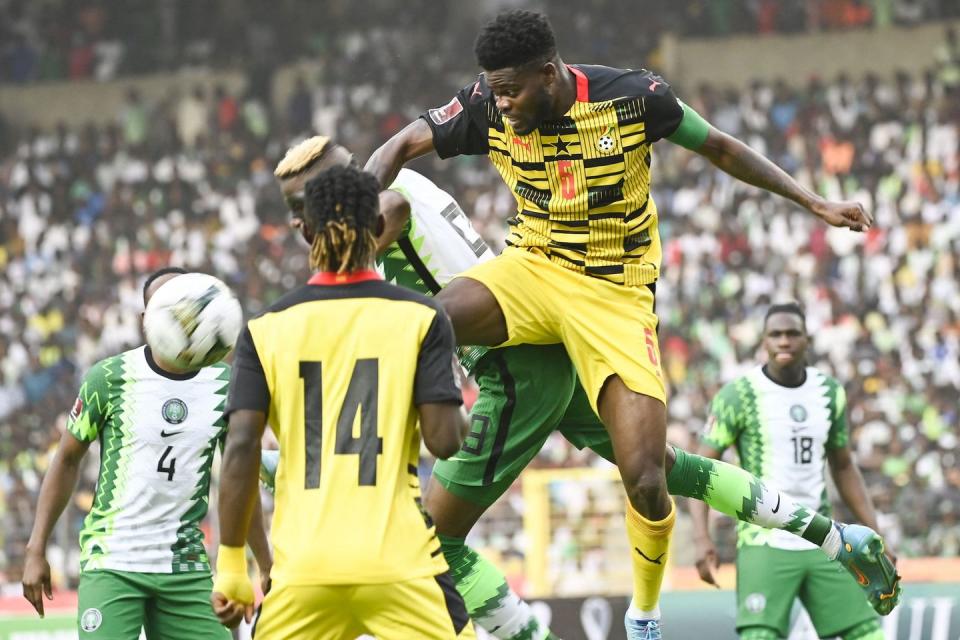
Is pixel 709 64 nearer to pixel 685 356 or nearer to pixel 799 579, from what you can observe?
pixel 685 356

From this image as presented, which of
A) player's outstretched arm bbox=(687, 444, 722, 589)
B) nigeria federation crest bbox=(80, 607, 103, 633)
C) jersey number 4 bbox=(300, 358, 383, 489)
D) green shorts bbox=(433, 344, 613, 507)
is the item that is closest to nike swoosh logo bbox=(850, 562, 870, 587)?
green shorts bbox=(433, 344, 613, 507)

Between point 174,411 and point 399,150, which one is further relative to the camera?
point 174,411

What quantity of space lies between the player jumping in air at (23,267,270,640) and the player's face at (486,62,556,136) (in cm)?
172

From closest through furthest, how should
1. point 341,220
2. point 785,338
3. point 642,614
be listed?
1. point 341,220
2. point 642,614
3. point 785,338

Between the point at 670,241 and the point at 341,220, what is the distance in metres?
15.7

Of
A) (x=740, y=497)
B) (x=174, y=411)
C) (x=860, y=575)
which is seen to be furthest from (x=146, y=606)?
(x=860, y=575)

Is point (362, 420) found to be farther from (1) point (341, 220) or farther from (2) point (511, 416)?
(2) point (511, 416)

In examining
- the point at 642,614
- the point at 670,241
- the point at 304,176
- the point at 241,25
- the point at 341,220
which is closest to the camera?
the point at 341,220

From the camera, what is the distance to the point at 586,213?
21.6ft

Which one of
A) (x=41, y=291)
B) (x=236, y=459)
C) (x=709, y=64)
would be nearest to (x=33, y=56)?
(x=41, y=291)

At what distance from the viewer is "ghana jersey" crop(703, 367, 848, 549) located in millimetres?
9234

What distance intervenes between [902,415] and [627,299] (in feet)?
34.9

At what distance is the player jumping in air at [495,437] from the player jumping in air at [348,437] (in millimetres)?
2014

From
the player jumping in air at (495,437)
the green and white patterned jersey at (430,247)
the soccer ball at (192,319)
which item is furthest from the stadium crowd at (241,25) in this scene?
the soccer ball at (192,319)
